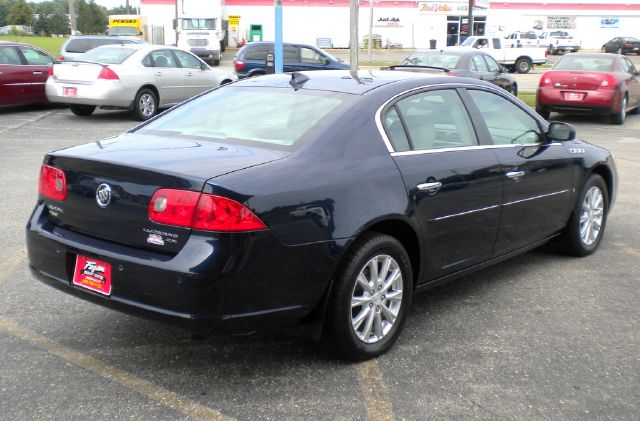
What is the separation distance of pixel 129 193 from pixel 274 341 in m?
1.24

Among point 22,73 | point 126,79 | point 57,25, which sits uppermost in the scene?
point 57,25

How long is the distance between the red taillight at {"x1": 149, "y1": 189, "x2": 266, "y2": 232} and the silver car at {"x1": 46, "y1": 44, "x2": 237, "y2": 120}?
11546 millimetres

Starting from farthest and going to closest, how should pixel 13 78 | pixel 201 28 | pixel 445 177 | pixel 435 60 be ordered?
pixel 201 28
pixel 435 60
pixel 13 78
pixel 445 177

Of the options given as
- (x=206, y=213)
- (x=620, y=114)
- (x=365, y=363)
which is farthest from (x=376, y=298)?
(x=620, y=114)

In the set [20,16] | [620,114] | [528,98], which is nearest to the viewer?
[620,114]

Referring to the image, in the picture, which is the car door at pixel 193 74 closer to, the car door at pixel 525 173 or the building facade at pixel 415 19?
the car door at pixel 525 173

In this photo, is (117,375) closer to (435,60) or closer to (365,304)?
(365,304)

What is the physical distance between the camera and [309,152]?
3705 mm

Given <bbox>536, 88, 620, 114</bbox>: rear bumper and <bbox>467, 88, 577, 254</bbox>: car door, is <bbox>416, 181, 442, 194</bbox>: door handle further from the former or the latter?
<bbox>536, 88, 620, 114</bbox>: rear bumper

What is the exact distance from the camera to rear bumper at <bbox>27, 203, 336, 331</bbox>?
322cm

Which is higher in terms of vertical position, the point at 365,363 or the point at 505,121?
the point at 505,121

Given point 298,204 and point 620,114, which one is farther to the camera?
point 620,114

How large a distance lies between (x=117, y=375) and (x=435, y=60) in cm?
1346

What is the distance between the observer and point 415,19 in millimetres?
57625
